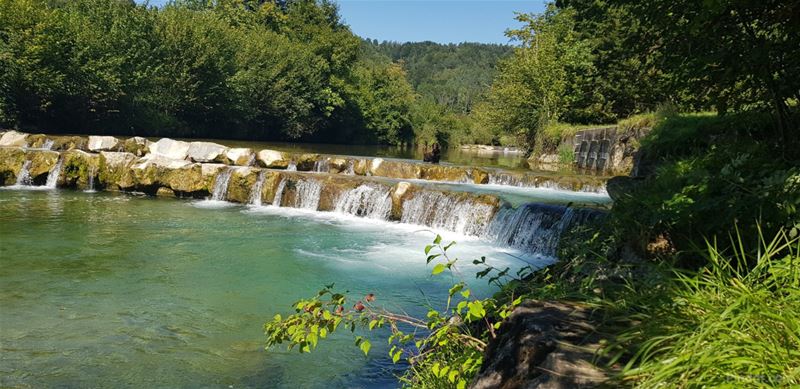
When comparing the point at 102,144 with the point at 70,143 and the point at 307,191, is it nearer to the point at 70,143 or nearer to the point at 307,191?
the point at 70,143

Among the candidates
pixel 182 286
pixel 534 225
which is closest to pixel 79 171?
pixel 182 286

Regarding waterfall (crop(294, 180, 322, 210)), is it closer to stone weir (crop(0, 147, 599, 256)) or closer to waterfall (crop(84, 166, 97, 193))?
stone weir (crop(0, 147, 599, 256))

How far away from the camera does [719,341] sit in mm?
1953

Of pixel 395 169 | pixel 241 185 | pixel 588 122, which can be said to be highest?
pixel 588 122

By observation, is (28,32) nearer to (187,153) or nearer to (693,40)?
(187,153)

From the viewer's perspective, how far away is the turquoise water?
541 cm

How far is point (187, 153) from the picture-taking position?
72.1ft

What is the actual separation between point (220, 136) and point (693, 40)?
1506 inches

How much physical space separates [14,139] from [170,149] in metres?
6.75

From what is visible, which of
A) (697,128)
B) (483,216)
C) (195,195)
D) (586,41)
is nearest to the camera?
(697,128)

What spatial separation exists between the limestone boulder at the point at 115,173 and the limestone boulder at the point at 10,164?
2.53 meters

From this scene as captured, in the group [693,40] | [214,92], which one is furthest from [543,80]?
[693,40]

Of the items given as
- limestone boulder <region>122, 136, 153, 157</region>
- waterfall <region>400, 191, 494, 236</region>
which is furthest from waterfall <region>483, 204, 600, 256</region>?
limestone boulder <region>122, 136, 153, 157</region>

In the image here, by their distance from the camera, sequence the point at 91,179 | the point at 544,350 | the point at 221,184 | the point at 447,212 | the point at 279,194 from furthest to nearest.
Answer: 1. the point at 91,179
2. the point at 221,184
3. the point at 279,194
4. the point at 447,212
5. the point at 544,350
